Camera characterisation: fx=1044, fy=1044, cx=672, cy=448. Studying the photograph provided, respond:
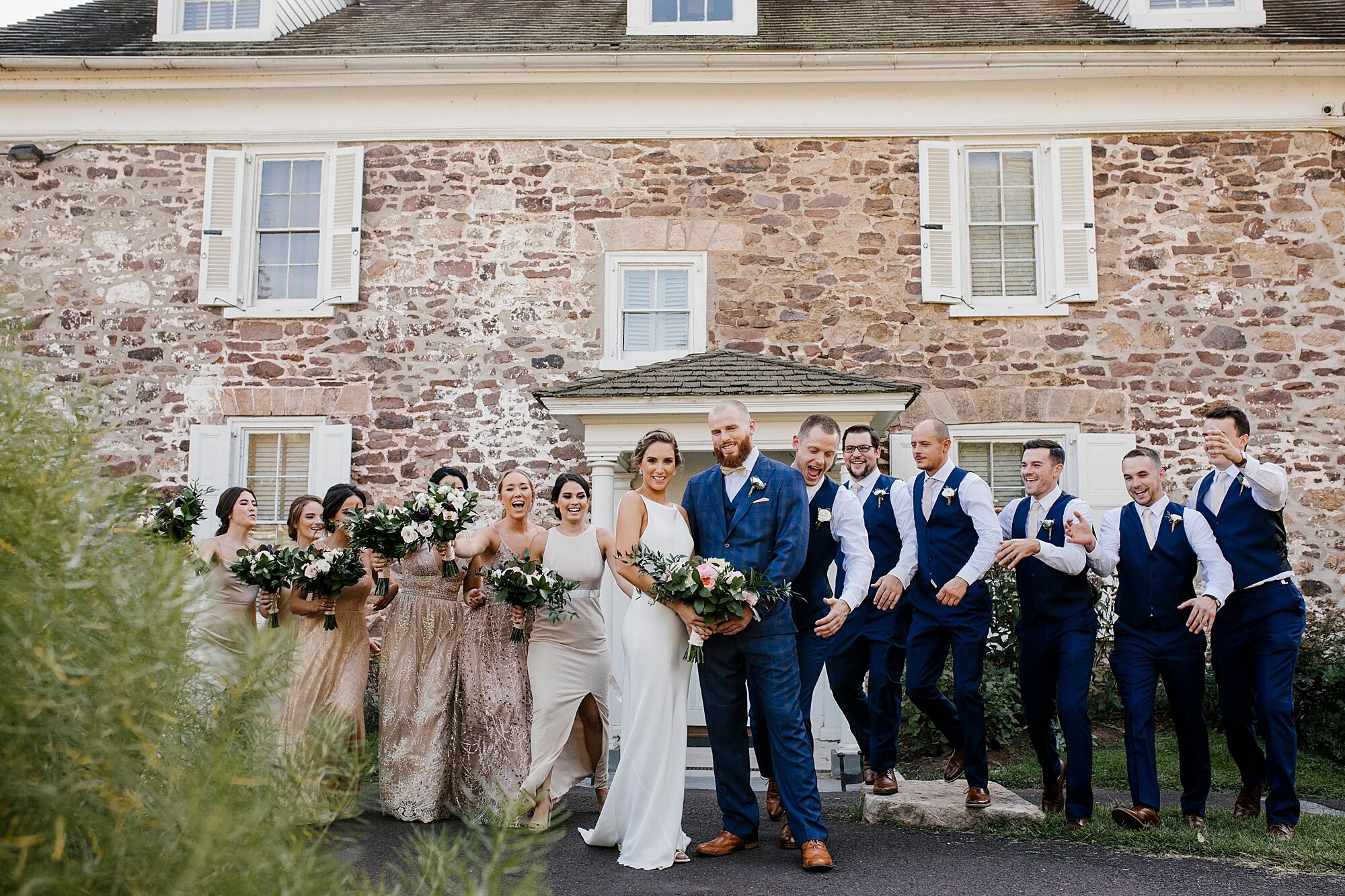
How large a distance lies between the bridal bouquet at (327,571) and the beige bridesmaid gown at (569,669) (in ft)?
3.57

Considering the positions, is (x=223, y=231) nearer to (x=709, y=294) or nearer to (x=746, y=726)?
(x=709, y=294)

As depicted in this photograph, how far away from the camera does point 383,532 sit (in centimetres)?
570

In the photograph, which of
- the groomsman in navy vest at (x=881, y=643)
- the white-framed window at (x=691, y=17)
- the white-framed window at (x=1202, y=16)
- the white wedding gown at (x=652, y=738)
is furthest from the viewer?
the white-framed window at (x=691, y=17)

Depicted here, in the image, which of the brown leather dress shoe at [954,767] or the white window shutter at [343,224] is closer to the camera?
the brown leather dress shoe at [954,767]

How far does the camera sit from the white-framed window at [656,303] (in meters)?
10.7

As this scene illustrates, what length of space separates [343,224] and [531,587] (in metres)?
6.75

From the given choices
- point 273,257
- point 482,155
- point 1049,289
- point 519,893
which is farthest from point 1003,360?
point 519,893

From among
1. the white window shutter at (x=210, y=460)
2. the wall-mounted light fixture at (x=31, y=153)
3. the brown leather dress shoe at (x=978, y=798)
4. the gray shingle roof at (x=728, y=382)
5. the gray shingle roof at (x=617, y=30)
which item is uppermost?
the gray shingle roof at (x=617, y=30)

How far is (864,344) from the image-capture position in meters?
10.6

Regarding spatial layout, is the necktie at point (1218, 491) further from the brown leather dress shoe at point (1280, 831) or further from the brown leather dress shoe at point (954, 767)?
the brown leather dress shoe at point (954, 767)

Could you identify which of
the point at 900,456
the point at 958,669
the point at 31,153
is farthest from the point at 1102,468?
the point at 31,153

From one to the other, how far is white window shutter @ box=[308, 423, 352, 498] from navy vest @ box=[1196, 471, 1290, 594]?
7.91 meters

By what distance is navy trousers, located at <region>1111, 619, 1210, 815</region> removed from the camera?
5301mm

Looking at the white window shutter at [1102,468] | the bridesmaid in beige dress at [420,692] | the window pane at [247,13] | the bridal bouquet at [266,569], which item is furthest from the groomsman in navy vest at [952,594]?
the window pane at [247,13]
